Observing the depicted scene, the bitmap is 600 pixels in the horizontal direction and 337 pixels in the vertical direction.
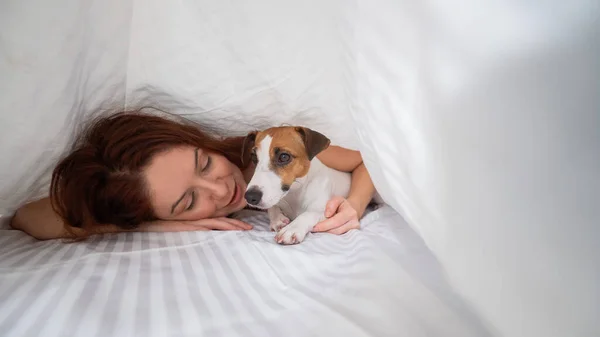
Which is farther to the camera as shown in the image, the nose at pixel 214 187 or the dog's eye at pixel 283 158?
the dog's eye at pixel 283 158

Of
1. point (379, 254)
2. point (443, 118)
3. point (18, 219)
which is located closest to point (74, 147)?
point (18, 219)

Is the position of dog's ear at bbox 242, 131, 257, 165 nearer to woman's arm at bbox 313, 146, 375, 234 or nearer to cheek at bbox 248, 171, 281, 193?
cheek at bbox 248, 171, 281, 193

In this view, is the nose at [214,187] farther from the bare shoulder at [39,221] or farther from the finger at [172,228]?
the bare shoulder at [39,221]

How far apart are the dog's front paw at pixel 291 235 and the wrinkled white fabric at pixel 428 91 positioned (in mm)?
243

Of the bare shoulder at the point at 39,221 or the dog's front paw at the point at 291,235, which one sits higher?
the dog's front paw at the point at 291,235

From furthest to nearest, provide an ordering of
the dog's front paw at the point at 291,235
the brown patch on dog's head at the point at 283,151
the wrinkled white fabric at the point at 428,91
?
1. the brown patch on dog's head at the point at 283,151
2. the dog's front paw at the point at 291,235
3. the wrinkled white fabric at the point at 428,91

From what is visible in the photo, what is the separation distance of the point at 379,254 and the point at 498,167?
1.22 feet

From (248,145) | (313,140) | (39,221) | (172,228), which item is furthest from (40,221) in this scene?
(313,140)

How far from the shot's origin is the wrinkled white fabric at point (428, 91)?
1.43 feet

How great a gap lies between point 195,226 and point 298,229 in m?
0.27

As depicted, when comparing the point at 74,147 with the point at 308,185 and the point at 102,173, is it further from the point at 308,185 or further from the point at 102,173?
the point at 308,185

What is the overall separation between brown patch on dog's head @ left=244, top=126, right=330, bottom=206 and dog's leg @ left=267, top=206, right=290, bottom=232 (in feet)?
0.23

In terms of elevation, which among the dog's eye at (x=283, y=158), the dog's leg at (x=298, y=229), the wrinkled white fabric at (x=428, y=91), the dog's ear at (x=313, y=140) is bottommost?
the dog's leg at (x=298, y=229)

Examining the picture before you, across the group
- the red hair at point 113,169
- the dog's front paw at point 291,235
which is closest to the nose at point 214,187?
the red hair at point 113,169
